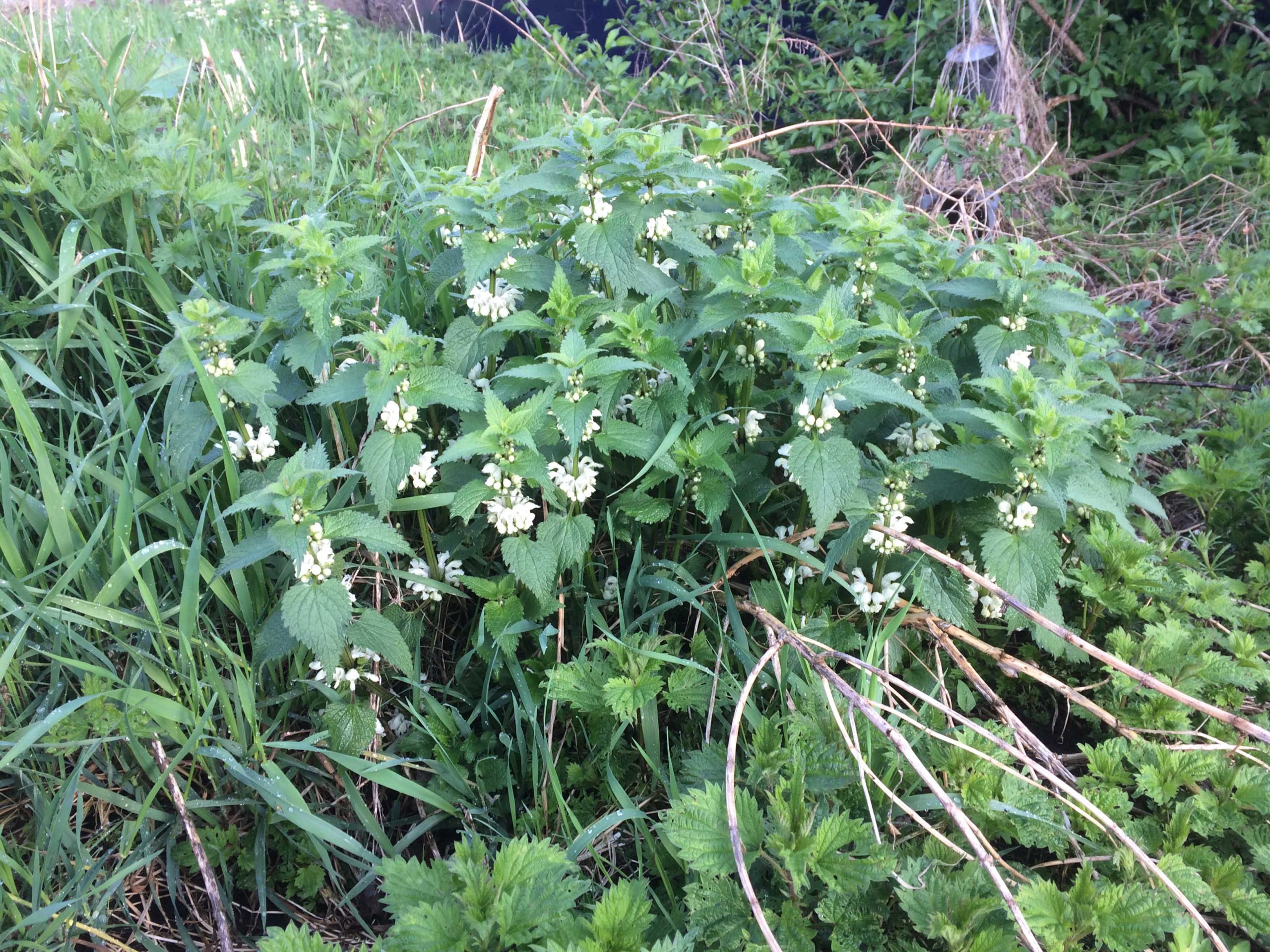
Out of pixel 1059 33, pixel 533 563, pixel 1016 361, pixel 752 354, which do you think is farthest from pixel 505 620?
pixel 1059 33

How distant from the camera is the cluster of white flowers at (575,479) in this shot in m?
1.71

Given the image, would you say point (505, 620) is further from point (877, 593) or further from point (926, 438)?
point (926, 438)

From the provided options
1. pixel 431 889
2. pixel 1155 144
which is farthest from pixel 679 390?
pixel 1155 144

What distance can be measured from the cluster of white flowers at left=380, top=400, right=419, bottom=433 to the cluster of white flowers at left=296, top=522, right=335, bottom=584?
237 millimetres

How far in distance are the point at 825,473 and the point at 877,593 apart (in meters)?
0.36

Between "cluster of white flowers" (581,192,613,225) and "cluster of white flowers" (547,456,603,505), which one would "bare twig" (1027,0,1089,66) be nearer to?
"cluster of white flowers" (581,192,613,225)

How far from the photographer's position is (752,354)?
1905 mm

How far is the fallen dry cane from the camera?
1.51 meters

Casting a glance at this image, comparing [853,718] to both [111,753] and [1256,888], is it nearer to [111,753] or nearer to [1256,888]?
[1256,888]

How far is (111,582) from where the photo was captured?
1.64m

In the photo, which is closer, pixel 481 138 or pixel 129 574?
pixel 129 574

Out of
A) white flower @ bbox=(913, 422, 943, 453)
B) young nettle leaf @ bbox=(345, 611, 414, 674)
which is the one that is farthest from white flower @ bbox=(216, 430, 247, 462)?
white flower @ bbox=(913, 422, 943, 453)

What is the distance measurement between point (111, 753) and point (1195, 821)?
206 cm

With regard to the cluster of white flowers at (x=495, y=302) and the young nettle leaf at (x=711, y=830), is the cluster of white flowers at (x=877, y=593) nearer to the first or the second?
the young nettle leaf at (x=711, y=830)
